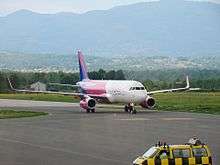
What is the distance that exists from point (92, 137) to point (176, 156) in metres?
15.8

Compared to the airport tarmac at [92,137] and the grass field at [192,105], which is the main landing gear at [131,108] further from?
the airport tarmac at [92,137]

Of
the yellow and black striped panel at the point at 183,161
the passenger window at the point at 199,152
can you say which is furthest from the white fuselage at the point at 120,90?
the yellow and black striped panel at the point at 183,161

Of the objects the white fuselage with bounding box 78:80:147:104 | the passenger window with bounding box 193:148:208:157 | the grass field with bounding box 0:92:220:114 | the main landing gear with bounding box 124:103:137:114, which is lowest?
the grass field with bounding box 0:92:220:114

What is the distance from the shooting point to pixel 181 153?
71.7ft

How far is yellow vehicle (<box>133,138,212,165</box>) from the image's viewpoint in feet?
70.4

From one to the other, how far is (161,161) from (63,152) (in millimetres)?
9201

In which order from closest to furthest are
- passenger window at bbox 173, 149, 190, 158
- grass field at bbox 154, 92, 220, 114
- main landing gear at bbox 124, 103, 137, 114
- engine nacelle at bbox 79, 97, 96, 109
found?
passenger window at bbox 173, 149, 190, 158 < main landing gear at bbox 124, 103, 137, 114 < engine nacelle at bbox 79, 97, 96, 109 < grass field at bbox 154, 92, 220, 114

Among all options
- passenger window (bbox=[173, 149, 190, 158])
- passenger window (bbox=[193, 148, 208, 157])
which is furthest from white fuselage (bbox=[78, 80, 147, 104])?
passenger window (bbox=[173, 149, 190, 158])

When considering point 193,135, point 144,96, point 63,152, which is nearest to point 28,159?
point 63,152

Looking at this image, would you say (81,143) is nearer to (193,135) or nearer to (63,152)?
(63,152)

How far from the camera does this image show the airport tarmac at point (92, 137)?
1081 inches

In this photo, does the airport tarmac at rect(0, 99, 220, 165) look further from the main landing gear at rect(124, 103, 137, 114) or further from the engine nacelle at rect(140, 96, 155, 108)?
the engine nacelle at rect(140, 96, 155, 108)

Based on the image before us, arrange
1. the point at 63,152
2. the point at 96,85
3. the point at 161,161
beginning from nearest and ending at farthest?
the point at 161,161 < the point at 63,152 < the point at 96,85

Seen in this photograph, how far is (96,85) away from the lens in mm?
69000
